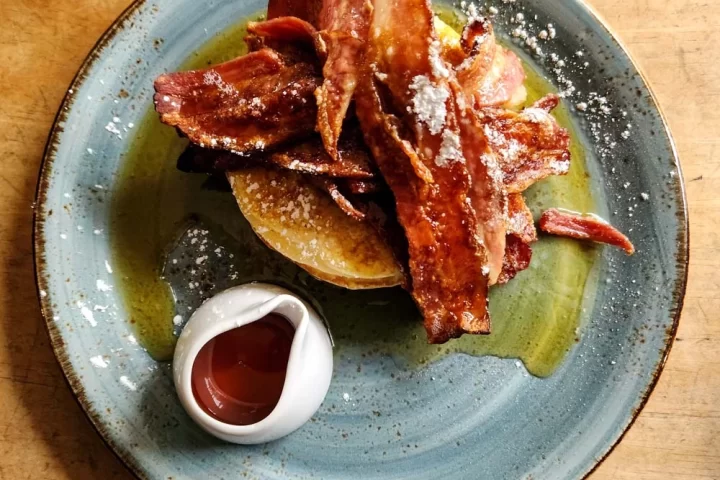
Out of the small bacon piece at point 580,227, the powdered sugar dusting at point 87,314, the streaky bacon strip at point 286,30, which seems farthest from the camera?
the small bacon piece at point 580,227

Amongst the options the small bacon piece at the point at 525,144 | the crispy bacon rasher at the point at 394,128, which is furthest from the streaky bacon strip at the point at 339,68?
the small bacon piece at the point at 525,144

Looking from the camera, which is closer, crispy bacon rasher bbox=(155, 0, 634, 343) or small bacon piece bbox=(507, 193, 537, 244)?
crispy bacon rasher bbox=(155, 0, 634, 343)

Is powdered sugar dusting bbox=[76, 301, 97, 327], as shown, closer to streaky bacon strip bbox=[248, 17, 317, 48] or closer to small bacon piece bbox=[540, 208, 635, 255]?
streaky bacon strip bbox=[248, 17, 317, 48]

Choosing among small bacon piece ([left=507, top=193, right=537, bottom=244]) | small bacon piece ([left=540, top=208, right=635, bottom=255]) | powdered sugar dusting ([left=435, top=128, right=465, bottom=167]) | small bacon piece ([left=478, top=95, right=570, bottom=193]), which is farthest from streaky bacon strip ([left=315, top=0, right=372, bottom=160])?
small bacon piece ([left=540, top=208, right=635, bottom=255])

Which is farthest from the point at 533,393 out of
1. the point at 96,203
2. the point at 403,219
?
the point at 96,203

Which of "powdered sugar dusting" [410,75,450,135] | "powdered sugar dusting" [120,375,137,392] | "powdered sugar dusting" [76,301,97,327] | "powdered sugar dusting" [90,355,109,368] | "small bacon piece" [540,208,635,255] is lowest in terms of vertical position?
"powdered sugar dusting" [120,375,137,392]

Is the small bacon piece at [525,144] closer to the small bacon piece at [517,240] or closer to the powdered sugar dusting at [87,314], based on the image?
the small bacon piece at [517,240]

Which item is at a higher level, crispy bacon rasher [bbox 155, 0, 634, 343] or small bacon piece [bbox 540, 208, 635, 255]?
crispy bacon rasher [bbox 155, 0, 634, 343]
